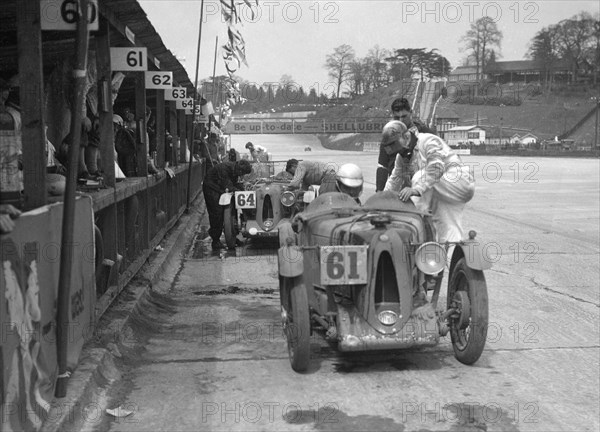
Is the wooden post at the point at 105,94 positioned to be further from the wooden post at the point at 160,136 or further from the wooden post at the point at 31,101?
the wooden post at the point at 160,136

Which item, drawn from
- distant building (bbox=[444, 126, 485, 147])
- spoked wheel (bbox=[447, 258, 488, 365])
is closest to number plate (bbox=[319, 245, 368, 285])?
spoked wheel (bbox=[447, 258, 488, 365])

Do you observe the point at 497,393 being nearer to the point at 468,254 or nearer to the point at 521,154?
the point at 468,254

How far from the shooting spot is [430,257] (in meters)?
6.12

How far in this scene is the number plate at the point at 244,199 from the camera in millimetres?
13312

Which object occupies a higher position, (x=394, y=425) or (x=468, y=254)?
(x=468, y=254)

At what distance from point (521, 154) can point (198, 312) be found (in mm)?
64634

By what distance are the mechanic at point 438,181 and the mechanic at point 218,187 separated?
6.85 metres

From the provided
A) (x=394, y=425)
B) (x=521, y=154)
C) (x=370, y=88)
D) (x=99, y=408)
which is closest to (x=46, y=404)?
(x=99, y=408)

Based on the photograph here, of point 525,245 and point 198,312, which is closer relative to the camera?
point 198,312

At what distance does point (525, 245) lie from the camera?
13.2 metres

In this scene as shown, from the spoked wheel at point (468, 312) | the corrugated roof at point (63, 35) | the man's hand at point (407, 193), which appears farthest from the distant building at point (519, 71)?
the spoked wheel at point (468, 312)

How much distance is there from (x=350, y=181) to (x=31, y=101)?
11.0 feet

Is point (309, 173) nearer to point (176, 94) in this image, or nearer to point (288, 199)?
point (288, 199)

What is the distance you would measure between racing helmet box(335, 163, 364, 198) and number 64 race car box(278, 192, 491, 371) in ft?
3.20
